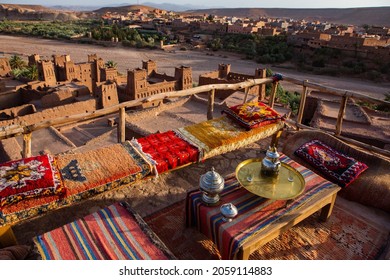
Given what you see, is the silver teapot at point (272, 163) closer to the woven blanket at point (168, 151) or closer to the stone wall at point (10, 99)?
the woven blanket at point (168, 151)

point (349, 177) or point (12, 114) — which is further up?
point (349, 177)

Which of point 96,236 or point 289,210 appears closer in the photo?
point 96,236

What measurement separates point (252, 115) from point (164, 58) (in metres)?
39.5

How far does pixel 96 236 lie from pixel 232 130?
2776 mm

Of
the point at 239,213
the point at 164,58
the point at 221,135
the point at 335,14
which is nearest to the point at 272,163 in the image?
the point at 239,213

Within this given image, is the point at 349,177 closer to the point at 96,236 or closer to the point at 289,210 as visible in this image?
the point at 289,210

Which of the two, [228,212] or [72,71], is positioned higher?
[228,212]

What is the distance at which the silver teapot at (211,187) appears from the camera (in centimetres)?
298

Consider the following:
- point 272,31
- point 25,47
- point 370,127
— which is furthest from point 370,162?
point 25,47

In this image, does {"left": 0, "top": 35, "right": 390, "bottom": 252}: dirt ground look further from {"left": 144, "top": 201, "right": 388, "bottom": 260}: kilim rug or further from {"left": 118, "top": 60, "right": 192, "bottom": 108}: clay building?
{"left": 118, "top": 60, "right": 192, "bottom": 108}: clay building

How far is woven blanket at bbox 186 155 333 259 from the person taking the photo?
107 inches

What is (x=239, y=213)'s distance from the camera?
2.94 m

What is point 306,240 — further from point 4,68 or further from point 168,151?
point 4,68

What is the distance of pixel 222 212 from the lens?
111 inches
